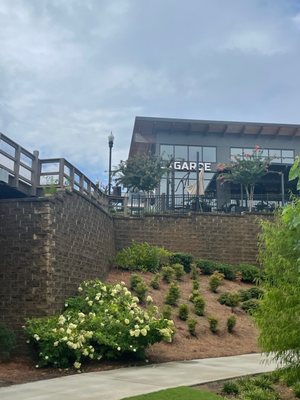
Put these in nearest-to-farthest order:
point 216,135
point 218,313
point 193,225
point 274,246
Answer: point 274,246
point 218,313
point 193,225
point 216,135

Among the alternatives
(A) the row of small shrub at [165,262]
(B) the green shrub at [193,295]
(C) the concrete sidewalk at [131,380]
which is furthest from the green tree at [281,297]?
(A) the row of small shrub at [165,262]

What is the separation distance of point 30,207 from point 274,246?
292 inches

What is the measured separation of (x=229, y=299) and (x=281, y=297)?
967 centimetres

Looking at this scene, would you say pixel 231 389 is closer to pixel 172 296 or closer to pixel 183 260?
pixel 172 296

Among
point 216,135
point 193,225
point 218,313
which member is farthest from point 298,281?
point 216,135

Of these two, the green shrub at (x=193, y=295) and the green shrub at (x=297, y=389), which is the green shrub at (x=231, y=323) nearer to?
the green shrub at (x=193, y=295)

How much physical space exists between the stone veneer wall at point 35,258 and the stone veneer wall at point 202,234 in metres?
8.51

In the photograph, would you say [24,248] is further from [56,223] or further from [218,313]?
[218,313]

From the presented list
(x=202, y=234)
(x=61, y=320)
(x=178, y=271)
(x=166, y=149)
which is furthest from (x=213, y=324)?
(x=166, y=149)

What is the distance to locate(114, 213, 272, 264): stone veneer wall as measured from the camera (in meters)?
23.3

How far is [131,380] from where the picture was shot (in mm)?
9836

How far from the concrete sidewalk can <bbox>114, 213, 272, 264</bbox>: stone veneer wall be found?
10.9 m

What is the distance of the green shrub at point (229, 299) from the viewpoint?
1772cm

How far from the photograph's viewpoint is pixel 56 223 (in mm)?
13938
